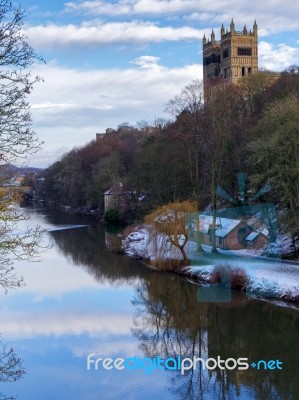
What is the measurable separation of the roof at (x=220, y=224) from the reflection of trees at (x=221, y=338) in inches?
209

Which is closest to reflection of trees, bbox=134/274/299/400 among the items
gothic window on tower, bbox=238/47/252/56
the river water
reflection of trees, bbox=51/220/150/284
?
the river water

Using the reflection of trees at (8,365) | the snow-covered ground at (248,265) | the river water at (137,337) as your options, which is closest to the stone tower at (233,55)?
the snow-covered ground at (248,265)

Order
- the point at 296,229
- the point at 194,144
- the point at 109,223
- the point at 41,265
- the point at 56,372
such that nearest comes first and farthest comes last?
the point at 56,372, the point at 296,229, the point at 41,265, the point at 194,144, the point at 109,223

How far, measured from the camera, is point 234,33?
7169cm

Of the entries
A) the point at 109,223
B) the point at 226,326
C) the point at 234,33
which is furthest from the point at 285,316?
the point at 234,33

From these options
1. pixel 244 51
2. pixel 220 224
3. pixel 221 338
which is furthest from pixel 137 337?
pixel 244 51

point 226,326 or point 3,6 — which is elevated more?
point 3,6

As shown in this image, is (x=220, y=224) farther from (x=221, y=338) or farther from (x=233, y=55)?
(x=233, y=55)

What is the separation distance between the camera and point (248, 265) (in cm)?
1856

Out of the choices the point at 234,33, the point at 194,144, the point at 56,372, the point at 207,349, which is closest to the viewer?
the point at 56,372

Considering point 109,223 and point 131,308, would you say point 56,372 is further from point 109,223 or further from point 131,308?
point 109,223

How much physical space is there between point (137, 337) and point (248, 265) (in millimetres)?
7056

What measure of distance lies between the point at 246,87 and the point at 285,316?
94.2 feet

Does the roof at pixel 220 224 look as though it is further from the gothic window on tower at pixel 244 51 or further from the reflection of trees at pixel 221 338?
the gothic window on tower at pixel 244 51
